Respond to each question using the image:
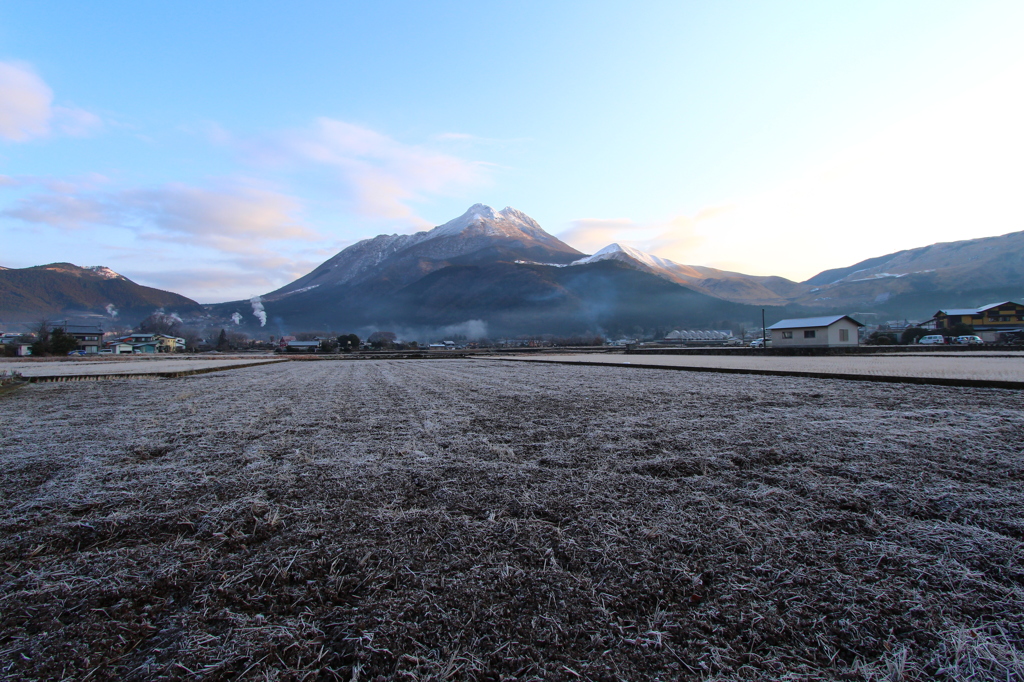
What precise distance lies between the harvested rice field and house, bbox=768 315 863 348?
38.6 metres

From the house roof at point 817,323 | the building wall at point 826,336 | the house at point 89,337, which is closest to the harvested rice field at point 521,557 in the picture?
the building wall at point 826,336

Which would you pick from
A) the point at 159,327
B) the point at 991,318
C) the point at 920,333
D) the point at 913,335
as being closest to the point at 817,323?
the point at 913,335

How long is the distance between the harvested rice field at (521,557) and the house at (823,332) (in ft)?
126

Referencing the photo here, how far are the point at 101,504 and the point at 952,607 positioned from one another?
21.0 feet

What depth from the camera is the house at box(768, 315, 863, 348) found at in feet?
127

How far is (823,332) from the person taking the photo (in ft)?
128

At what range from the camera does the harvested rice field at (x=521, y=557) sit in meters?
2.05

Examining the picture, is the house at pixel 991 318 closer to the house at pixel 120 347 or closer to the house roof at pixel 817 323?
the house roof at pixel 817 323

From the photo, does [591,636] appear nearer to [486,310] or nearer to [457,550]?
[457,550]

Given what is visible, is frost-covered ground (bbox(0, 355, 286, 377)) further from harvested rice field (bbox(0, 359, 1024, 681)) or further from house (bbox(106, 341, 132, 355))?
house (bbox(106, 341, 132, 355))

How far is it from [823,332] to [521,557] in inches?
1788

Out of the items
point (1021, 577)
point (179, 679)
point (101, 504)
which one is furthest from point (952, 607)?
point (101, 504)

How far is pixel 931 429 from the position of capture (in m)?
6.64

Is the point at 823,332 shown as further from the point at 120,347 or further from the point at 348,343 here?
the point at 120,347
